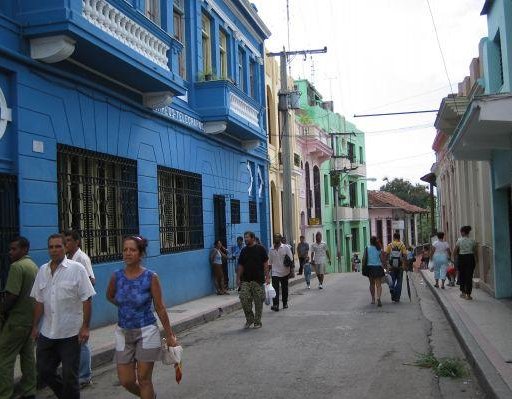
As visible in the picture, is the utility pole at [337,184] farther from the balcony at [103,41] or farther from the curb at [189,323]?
the balcony at [103,41]

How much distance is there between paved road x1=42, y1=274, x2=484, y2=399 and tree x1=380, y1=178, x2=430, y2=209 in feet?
225

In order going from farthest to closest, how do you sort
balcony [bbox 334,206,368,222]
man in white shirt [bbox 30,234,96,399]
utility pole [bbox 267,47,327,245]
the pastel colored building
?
balcony [bbox 334,206,368,222]
utility pole [bbox 267,47,327,245]
the pastel colored building
man in white shirt [bbox 30,234,96,399]

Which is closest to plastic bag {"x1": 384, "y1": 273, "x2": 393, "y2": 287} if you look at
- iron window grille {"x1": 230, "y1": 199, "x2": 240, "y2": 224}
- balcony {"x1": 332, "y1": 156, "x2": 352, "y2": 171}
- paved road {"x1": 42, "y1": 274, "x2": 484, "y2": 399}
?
paved road {"x1": 42, "y1": 274, "x2": 484, "y2": 399}

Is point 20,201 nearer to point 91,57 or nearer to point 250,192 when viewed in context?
point 91,57

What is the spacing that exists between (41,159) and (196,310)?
4903mm

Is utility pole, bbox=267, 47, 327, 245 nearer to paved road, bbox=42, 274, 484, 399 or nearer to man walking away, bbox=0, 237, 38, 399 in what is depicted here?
paved road, bbox=42, 274, 484, 399

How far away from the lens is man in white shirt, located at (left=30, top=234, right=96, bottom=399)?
212 inches

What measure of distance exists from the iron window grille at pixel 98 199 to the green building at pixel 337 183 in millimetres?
22329

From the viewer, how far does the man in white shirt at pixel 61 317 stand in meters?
5.38

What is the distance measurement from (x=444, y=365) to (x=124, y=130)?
741cm

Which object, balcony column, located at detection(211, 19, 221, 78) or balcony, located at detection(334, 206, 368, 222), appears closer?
balcony column, located at detection(211, 19, 221, 78)

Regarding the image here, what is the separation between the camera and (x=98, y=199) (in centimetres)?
1111

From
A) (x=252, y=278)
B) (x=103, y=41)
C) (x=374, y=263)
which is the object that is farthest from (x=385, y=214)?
(x=103, y=41)

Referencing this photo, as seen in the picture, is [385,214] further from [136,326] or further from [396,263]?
[136,326]
